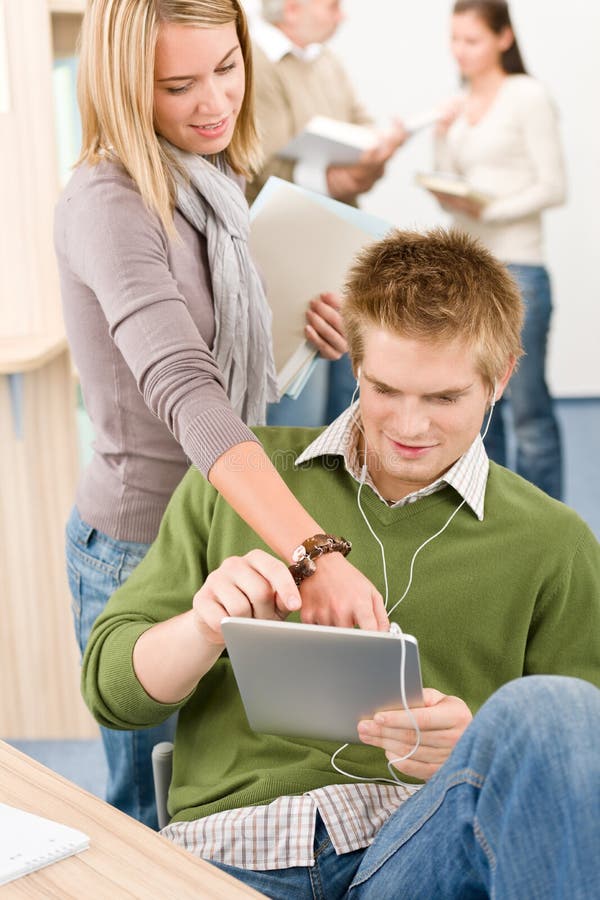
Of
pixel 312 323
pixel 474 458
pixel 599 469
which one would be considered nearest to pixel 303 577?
pixel 474 458

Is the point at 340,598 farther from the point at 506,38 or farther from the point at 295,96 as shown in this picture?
the point at 506,38

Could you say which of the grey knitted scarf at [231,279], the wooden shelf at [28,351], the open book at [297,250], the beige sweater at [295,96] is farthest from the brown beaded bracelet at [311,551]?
the beige sweater at [295,96]

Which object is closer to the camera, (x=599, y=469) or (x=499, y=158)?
(x=499, y=158)

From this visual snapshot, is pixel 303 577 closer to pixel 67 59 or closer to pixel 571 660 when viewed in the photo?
pixel 571 660

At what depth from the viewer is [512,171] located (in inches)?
143

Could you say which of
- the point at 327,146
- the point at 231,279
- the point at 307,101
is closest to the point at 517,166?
the point at 307,101

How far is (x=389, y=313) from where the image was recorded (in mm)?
1236

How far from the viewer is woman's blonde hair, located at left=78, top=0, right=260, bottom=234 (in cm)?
128

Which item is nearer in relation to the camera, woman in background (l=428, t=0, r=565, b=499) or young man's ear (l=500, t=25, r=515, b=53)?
woman in background (l=428, t=0, r=565, b=499)

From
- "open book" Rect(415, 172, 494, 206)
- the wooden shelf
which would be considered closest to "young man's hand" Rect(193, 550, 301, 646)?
the wooden shelf

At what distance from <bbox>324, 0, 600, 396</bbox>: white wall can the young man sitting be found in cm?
384

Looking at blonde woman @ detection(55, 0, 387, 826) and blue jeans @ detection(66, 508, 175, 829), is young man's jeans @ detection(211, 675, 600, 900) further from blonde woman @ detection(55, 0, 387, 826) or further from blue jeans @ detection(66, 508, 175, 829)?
blue jeans @ detection(66, 508, 175, 829)

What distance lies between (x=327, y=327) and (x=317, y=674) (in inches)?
26.8

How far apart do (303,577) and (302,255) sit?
0.66 metres
